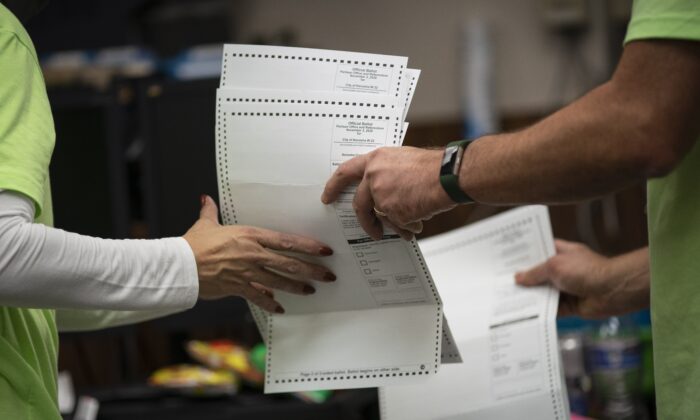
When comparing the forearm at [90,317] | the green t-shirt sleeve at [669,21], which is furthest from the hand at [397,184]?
the forearm at [90,317]

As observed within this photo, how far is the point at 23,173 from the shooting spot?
107cm

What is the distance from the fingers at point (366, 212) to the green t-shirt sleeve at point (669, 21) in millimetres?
398

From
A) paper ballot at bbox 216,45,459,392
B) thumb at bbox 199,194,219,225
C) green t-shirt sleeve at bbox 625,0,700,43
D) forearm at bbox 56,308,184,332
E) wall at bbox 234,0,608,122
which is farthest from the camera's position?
wall at bbox 234,0,608,122

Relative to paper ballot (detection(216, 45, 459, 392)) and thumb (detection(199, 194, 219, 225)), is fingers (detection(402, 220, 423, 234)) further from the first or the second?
thumb (detection(199, 194, 219, 225))

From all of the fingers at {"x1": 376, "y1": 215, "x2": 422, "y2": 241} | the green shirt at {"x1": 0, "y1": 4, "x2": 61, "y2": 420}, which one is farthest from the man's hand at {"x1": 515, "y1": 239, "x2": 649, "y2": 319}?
the green shirt at {"x1": 0, "y1": 4, "x2": 61, "y2": 420}

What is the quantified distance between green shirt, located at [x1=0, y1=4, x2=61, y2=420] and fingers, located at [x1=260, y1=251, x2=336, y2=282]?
30 centimetres

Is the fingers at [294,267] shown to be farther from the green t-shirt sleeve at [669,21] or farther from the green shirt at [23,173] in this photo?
the green t-shirt sleeve at [669,21]

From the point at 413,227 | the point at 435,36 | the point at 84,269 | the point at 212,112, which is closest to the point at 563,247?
the point at 413,227

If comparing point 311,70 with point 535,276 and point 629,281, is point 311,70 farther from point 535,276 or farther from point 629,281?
point 629,281

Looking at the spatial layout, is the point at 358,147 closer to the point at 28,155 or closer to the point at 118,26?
the point at 28,155

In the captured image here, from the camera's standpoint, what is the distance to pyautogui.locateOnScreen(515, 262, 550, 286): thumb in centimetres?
164

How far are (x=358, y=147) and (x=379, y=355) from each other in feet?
0.99

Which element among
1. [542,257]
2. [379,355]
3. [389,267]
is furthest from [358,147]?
[542,257]

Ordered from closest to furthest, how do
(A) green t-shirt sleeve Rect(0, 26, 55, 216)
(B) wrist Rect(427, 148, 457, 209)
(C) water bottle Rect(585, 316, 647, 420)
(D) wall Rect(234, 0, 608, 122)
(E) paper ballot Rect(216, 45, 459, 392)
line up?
(A) green t-shirt sleeve Rect(0, 26, 55, 216)
(B) wrist Rect(427, 148, 457, 209)
(E) paper ballot Rect(216, 45, 459, 392)
(C) water bottle Rect(585, 316, 647, 420)
(D) wall Rect(234, 0, 608, 122)
